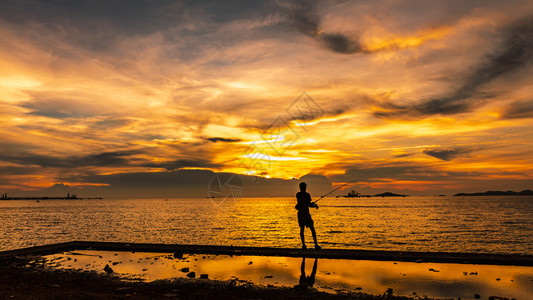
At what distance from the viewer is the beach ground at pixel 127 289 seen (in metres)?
8.62

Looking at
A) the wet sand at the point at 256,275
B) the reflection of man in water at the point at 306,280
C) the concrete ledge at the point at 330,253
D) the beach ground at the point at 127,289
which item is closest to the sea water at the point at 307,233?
the concrete ledge at the point at 330,253

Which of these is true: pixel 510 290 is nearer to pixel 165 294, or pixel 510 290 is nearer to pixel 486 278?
pixel 486 278

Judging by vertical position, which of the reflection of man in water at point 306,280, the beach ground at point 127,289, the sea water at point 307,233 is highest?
the reflection of man in water at point 306,280

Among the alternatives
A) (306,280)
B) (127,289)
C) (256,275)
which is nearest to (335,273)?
(306,280)

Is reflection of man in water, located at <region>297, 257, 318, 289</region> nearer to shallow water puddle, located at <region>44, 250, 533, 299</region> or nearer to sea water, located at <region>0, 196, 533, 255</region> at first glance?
shallow water puddle, located at <region>44, 250, 533, 299</region>

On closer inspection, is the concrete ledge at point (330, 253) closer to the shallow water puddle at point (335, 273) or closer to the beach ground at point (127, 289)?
the shallow water puddle at point (335, 273)

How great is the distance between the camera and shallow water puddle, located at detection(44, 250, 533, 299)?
9297 mm

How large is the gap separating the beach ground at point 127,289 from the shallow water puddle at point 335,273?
25.0 inches

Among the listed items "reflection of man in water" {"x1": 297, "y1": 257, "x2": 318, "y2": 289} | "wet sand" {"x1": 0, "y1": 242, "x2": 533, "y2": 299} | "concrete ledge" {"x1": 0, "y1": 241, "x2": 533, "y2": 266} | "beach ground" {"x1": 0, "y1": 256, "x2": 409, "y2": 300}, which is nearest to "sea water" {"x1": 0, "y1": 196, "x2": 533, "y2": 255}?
"concrete ledge" {"x1": 0, "y1": 241, "x2": 533, "y2": 266}

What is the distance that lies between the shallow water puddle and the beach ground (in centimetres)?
63

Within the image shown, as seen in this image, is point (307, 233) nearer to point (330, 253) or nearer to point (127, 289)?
point (330, 253)

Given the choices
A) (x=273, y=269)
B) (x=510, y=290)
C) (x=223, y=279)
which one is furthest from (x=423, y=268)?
(x=223, y=279)

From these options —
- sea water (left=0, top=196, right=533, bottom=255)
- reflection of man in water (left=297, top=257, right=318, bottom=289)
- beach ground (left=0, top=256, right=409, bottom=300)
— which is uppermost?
reflection of man in water (left=297, top=257, right=318, bottom=289)

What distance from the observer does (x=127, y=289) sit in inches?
372
